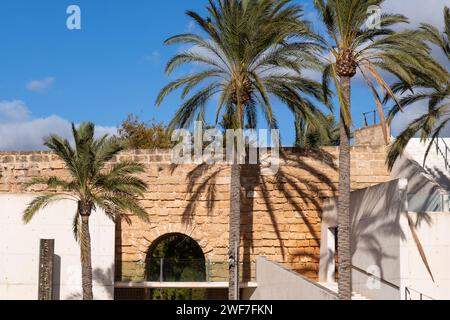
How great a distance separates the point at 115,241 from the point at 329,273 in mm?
6690

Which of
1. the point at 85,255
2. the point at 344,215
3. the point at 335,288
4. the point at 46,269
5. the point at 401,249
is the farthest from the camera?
the point at 335,288

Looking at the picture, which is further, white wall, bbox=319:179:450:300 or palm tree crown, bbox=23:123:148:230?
palm tree crown, bbox=23:123:148:230

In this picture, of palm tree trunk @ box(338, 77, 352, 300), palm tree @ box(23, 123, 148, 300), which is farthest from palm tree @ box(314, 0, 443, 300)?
palm tree @ box(23, 123, 148, 300)

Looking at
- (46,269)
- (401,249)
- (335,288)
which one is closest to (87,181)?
(46,269)

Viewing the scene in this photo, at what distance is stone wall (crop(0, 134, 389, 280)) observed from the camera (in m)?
26.4

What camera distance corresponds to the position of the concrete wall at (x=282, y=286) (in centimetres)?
1923

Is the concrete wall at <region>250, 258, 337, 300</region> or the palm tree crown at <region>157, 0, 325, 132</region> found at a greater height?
the palm tree crown at <region>157, 0, 325, 132</region>

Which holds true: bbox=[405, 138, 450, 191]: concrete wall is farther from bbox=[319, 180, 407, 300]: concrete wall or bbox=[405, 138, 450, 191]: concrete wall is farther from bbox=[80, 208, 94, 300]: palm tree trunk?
bbox=[80, 208, 94, 300]: palm tree trunk

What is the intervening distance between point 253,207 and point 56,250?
6418 mm

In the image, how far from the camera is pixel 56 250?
2369 cm

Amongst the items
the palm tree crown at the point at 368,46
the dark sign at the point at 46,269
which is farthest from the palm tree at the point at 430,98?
the dark sign at the point at 46,269

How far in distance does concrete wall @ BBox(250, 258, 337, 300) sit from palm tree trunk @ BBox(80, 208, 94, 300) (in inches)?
193

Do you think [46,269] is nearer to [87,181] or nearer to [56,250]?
[56,250]
